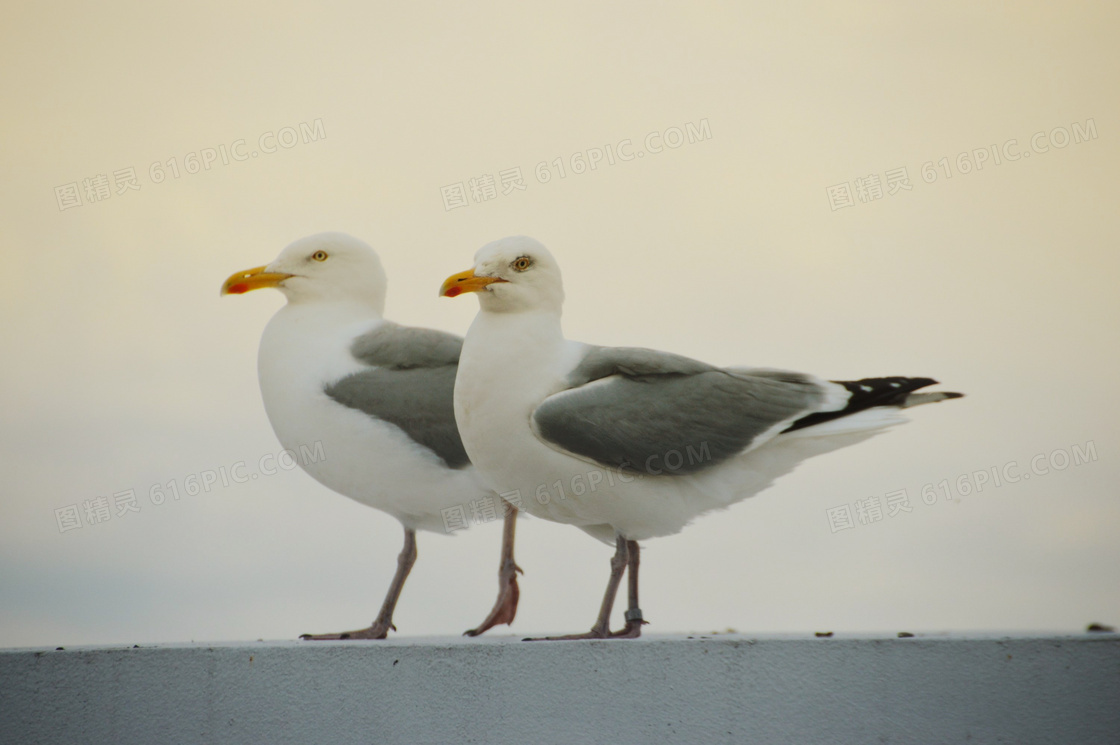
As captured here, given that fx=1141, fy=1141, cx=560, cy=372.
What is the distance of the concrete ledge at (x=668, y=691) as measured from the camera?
4234 millimetres

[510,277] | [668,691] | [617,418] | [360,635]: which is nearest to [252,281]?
[510,277]

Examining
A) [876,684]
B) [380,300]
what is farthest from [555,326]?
[876,684]

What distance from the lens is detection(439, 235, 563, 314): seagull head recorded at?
15.5ft

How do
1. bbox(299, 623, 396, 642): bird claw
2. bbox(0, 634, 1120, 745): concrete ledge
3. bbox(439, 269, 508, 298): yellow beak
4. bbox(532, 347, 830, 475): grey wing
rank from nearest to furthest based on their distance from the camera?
bbox(0, 634, 1120, 745): concrete ledge → bbox(532, 347, 830, 475): grey wing → bbox(439, 269, 508, 298): yellow beak → bbox(299, 623, 396, 642): bird claw

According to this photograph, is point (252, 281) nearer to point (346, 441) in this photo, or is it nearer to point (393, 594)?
point (346, 441)

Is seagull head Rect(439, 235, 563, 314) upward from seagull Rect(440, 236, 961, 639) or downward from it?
upward

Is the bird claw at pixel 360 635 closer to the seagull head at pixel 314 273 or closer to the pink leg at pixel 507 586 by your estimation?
the pink leg at pixel 507 586

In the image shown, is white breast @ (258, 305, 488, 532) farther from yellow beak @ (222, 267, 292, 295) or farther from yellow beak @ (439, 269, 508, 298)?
yellow beak @ (439, 269, 508, 298)

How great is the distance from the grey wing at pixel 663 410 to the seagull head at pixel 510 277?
0.35 meters

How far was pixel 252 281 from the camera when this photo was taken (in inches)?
225

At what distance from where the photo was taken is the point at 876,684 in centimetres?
430

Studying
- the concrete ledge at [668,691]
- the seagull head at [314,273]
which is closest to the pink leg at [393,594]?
the concrete ledge at [668,691]

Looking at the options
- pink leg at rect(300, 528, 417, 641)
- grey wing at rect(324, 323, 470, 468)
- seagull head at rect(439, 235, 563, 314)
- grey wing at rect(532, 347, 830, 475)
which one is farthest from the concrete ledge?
seagull head at rect(439, 235, 563, 314)

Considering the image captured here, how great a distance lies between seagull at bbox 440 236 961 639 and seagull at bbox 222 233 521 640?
0.56 meters
